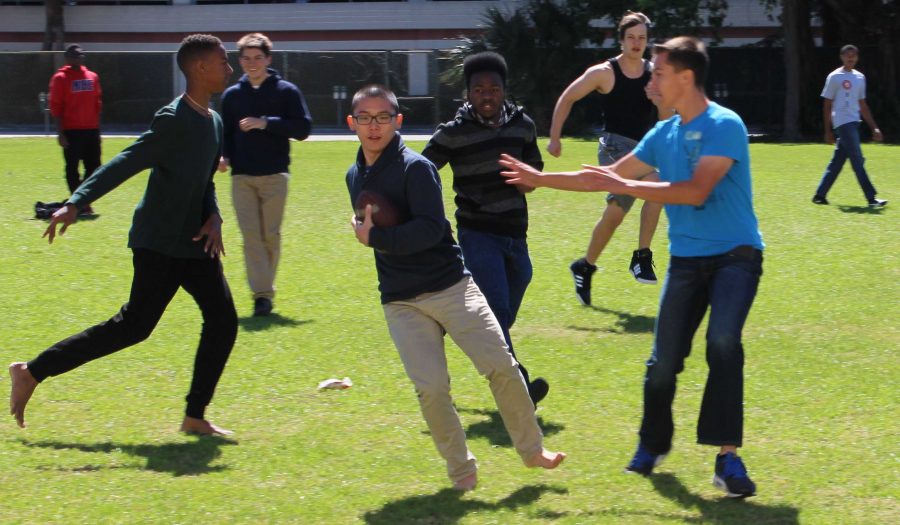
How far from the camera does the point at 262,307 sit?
9789 millimetres

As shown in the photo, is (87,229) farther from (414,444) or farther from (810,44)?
(810,44)

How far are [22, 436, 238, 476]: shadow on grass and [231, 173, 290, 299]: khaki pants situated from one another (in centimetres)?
348

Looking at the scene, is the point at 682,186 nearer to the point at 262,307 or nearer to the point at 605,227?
the point at 605,227

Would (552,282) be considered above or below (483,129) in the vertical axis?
below

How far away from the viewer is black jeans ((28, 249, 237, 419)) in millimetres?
6406

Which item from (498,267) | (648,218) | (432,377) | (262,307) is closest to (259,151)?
(262,307)

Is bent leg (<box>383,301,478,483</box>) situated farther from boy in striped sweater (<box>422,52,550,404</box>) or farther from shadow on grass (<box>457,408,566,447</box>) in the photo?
boy in striped sweater (<box>422,52,550,404</box>)

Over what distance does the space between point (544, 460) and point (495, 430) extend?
1055mm

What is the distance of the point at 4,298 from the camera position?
1035 cm

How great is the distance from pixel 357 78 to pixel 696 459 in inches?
1218

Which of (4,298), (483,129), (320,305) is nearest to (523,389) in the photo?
(483,129)

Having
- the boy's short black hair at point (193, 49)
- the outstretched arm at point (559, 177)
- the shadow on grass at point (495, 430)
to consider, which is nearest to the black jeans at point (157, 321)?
the boy's short black hair at point (193, 49)

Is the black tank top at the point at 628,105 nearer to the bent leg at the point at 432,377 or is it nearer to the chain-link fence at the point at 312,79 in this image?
the bent leg at the point at 432,377

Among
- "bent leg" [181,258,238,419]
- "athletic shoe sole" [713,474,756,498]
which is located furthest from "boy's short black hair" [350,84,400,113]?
"athletic shoe sole" [713,474,756,498]
